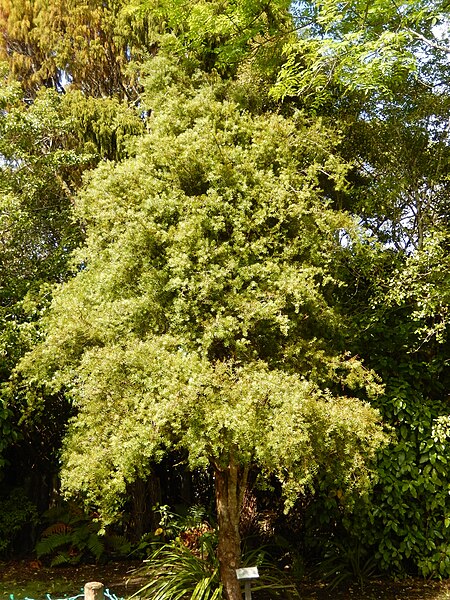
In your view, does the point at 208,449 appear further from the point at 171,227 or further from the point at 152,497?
the point at 152,497

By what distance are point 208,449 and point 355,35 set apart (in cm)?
385

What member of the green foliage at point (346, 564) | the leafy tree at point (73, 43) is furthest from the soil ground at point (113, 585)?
the leafy tree at point (73, 43)

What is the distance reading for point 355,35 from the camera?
5066 millimetres

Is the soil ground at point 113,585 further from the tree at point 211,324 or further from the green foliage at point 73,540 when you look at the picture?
the tree at point 211,324

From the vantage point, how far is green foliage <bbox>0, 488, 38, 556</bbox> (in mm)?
7457

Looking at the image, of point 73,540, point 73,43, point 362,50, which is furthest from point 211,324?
point 73,43

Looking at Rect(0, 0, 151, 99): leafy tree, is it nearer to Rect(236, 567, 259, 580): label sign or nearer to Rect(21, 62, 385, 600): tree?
Rect(21, 62, 385, 600): tree

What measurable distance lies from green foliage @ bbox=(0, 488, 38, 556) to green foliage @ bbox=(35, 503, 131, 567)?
0.82ft

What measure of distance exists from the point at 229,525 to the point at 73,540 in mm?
3018

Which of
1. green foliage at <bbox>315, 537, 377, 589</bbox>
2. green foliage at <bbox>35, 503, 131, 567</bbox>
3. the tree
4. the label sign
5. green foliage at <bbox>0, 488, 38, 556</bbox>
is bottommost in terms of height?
green foliage at <bbox>315, 537, 377, 589</bbox>

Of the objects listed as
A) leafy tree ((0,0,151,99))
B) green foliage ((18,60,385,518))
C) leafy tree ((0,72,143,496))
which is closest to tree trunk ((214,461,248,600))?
green foliage ((18,60,385,518))

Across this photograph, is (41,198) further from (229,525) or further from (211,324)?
(229,525)

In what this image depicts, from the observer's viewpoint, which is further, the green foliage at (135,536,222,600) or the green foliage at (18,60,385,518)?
the green foliage at (135,536,222,600)

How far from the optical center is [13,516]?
7.48m
